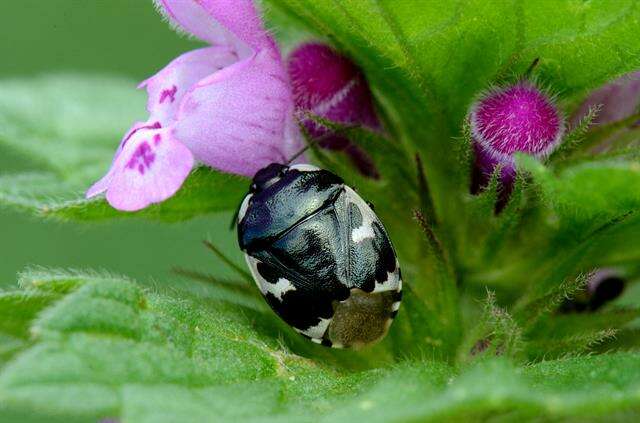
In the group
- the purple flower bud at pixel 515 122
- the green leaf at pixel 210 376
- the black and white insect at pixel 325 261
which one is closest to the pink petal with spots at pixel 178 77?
the black and white insect at pixel 325 261

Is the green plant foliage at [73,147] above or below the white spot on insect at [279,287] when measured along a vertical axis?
above

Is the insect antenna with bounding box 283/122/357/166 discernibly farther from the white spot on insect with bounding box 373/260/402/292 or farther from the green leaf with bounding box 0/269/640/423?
the green leaf with bounding box 0/269/640/423

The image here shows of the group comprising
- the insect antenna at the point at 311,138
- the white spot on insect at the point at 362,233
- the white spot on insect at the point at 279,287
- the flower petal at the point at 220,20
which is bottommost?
the white spot on insect at the point at 279,287

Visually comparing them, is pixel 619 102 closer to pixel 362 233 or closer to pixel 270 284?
pixel 362 233

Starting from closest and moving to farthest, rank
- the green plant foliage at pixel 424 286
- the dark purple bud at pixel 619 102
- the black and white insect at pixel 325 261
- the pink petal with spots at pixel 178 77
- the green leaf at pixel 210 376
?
the green leaf at pixel 210 376, the green plant foliage at pixel 424 286, the black and white insect at pixel 325 261, the pink petal with spots at pixel 178 77, the dark purple bud at pixel 619 102

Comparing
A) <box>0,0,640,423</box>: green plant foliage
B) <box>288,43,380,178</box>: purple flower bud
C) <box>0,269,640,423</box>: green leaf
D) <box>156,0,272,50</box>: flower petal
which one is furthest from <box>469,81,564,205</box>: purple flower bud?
<box>156,0,272,50</box>: flower petal

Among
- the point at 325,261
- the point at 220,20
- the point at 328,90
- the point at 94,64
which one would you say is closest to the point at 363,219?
the point at 325,261

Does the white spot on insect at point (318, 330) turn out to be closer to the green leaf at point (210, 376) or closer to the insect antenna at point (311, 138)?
the green leaf at point (210, 376)
